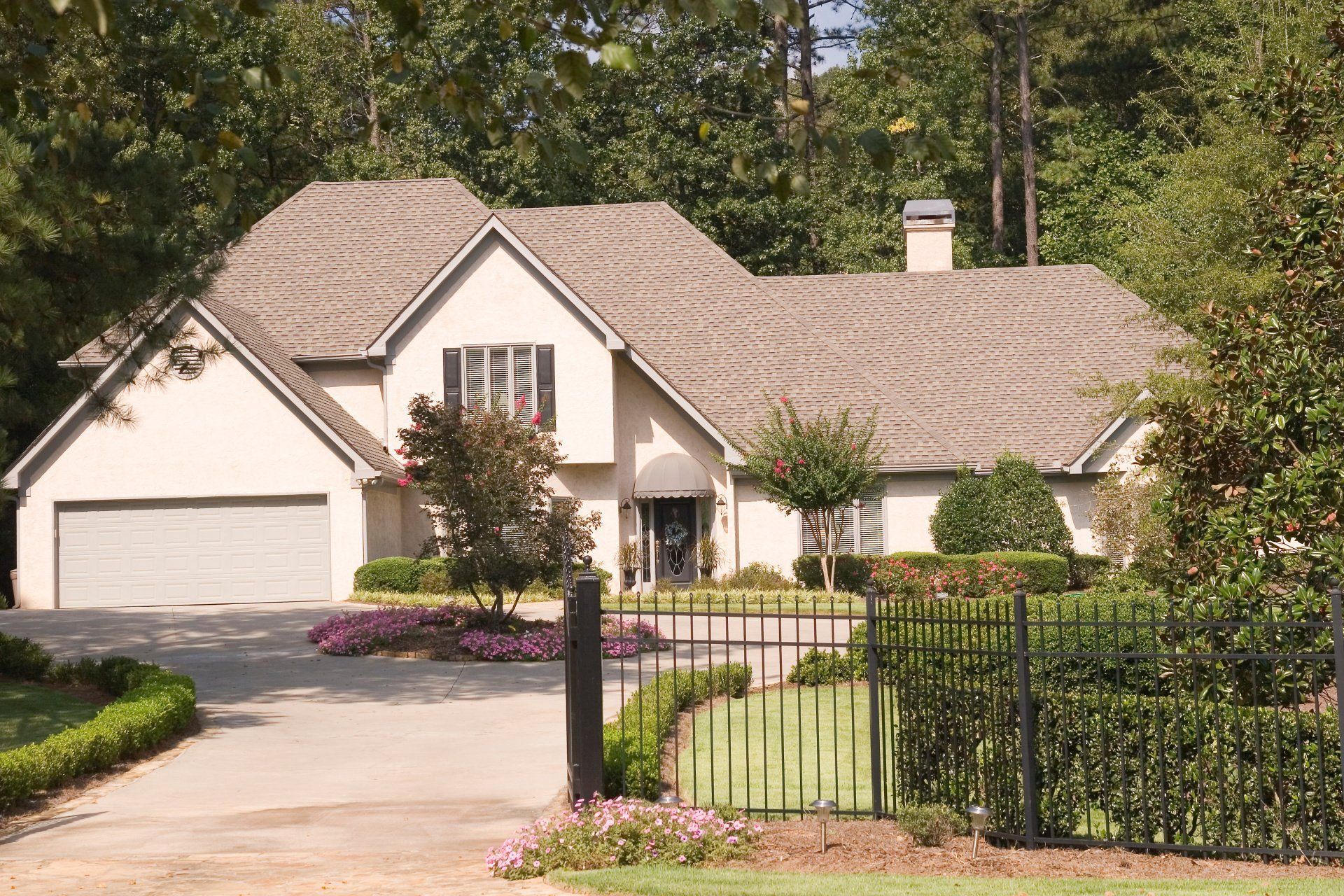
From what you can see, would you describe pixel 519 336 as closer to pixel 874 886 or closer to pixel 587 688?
pixel 587 688

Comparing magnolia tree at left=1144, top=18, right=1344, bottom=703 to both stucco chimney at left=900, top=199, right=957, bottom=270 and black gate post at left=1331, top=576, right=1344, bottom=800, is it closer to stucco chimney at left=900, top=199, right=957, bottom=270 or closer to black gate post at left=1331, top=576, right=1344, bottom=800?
black gate post at left=1331, top=576, right=1344, bottom=800

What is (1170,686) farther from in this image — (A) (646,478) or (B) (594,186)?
(B) (594,186)

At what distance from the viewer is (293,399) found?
2831cm

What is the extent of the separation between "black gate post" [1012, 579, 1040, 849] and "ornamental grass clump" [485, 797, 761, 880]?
1.77 metres

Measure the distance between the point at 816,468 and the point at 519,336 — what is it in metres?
6.99

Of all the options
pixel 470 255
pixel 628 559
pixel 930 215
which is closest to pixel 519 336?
pixel 470 255

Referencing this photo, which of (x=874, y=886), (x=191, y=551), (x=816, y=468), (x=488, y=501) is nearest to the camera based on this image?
(x=874, y=886)

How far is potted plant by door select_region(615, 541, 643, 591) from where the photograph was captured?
1169 inches

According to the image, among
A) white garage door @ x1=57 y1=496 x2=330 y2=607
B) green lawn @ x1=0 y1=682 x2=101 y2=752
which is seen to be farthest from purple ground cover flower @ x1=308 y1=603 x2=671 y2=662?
white garage door @ x1=57 y1=496 x2=330 y2=607

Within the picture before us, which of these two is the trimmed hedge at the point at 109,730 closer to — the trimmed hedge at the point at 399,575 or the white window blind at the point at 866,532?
the trimmed hedge at the point at 399,575

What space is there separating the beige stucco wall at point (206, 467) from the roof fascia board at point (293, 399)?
0.30 m

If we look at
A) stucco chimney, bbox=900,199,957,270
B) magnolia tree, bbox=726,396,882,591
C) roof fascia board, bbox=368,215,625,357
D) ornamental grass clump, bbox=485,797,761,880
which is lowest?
ornamental grass clump, bbox=485,797,761,880

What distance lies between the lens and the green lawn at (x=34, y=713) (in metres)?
14.2

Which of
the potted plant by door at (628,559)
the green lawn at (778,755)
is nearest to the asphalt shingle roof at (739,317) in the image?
the potted plant by door at (628,559)
